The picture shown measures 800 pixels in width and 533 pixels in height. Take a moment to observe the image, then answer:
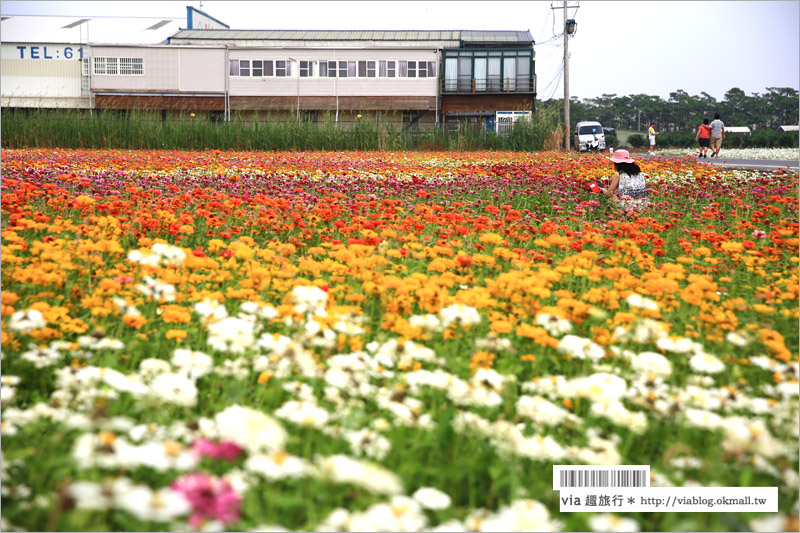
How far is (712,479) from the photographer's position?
1623 mm

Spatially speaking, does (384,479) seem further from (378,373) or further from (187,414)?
(187,414)

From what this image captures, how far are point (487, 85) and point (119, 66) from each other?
18.1 m

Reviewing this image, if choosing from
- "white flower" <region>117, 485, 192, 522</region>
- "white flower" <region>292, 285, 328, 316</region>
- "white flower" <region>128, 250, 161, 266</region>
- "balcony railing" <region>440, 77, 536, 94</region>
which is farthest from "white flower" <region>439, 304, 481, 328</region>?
"balcony railing" <region>440, 77, 536, 94</region>

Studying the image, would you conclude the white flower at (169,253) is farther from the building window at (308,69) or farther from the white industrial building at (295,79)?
the building window at (308,69)

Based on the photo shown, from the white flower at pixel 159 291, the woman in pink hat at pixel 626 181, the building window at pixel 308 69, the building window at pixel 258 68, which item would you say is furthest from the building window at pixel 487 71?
the white flower at pixel 159 291

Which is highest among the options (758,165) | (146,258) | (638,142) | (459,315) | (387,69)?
(387,69)

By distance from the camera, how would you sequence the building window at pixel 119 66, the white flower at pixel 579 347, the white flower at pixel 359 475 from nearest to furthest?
the white flower at pixel 359 475 < the white flower at pixel 579 347 < the building window at pixel 119 66

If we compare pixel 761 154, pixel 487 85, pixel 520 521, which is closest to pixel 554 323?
pixel 520 521

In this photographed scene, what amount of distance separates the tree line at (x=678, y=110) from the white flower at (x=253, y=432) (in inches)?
1092

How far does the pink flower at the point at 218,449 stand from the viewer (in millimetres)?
1298

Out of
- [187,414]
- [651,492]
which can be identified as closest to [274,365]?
[187,414]

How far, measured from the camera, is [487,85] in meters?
34.6

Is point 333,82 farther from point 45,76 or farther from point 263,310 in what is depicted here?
point 263,310

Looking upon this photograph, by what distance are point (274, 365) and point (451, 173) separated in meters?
8.01
